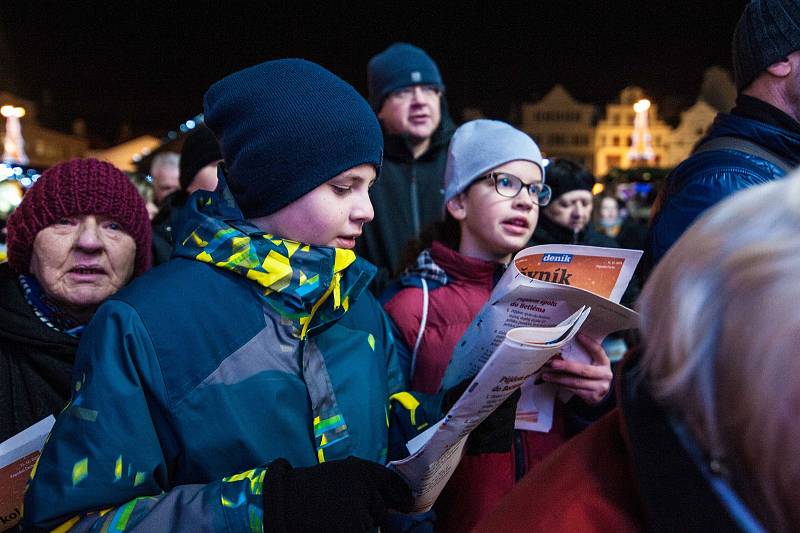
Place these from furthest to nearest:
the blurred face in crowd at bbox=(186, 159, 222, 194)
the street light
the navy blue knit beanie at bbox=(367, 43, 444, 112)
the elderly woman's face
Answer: the street light
the navy blue knit beanie at bbox=(367, 43, 444, 112)
the blurred face in crowd at bbox=(186, 159, 222, 194)
the elderly woman's face

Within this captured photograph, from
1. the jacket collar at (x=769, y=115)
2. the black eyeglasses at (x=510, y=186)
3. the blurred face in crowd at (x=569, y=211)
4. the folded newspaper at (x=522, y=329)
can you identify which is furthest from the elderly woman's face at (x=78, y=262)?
the blurred face in crowd at (x=569, y=211)

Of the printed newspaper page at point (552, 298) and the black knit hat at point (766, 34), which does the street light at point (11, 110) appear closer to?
the black knit hat at point (766, 34)

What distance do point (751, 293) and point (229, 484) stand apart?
37.9 inches

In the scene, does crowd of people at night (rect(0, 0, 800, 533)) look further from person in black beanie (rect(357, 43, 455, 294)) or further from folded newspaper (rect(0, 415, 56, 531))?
person in black beanie (rect(357, 43, 455, 294))

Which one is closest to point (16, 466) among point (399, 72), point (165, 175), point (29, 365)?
point (29, 365)

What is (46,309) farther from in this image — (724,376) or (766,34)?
(766,34)

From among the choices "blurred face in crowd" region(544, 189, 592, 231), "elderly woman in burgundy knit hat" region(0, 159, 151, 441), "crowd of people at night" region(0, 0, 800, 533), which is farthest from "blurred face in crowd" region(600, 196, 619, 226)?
"elderly woman in burgundy knit hat" region(0, 159, 151, 441)

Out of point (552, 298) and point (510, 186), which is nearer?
point (552, 298)

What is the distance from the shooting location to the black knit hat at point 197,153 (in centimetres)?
344

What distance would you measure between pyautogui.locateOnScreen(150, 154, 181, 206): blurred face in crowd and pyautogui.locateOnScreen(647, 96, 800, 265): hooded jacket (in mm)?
4041

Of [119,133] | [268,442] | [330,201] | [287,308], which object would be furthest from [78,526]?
[119,133]

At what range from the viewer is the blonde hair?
700mm

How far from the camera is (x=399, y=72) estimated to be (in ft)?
11.7

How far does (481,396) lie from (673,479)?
1.54 feet
